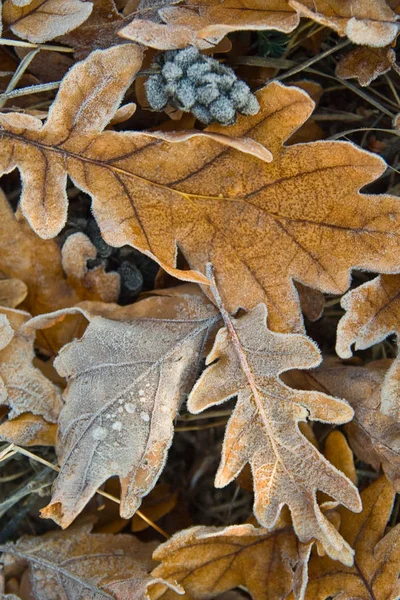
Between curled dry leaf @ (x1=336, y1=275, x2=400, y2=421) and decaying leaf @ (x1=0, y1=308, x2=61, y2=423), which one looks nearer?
curled dry leaf @ (x1=336, y1=275, x2=400, y2=421)

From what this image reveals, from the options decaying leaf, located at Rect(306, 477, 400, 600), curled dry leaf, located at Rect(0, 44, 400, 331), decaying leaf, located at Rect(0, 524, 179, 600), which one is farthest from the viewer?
decaying leaf, located at Rect(0, 524, 179, 600)

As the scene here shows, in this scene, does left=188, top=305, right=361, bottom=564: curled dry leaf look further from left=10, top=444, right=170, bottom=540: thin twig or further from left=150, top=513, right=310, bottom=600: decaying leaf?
left=10, top=444, right=170, bottom=540: thin twig

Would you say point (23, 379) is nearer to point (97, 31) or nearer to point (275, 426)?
point (275, 426)

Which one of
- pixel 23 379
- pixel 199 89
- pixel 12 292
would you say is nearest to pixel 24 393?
pixel 23 379

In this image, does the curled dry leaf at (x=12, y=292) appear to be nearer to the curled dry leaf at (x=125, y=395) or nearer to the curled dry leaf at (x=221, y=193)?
the curled dry leaf at (x=125, y=395)

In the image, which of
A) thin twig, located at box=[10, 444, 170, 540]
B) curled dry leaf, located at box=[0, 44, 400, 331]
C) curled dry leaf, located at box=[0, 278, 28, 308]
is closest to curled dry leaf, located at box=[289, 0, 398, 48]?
curled dry leaf, located at box=[0, 44, 400, 331]

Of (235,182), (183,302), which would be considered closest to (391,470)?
(183,302)
